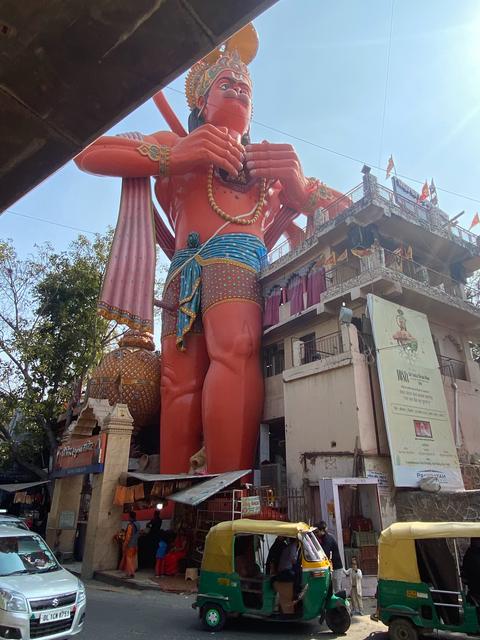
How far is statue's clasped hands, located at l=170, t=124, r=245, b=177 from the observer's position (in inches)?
711

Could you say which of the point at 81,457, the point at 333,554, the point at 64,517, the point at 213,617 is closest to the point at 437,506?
the point at 333,554

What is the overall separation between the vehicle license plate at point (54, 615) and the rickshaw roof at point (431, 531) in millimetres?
4275

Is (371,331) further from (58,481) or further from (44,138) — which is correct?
(44,138)

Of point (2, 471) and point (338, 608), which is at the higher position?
point (2, 471)

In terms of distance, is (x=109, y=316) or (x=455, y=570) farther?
(x=109, y=316)

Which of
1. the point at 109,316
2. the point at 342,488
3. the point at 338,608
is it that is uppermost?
the point at 109,316

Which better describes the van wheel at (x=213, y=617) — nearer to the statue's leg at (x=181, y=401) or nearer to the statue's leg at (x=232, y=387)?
the statue's leg at (x=232, y=387)

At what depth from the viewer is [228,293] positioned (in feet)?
58.7

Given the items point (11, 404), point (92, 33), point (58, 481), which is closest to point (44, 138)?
point (92, 33)

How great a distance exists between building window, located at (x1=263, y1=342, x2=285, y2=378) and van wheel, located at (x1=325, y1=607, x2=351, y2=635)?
1193 cm

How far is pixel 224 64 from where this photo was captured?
66.9ft

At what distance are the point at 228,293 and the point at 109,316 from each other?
4317 millimetres

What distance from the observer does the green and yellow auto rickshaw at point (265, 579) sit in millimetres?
6934

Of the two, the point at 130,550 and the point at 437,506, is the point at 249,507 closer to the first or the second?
the point at 130,550
